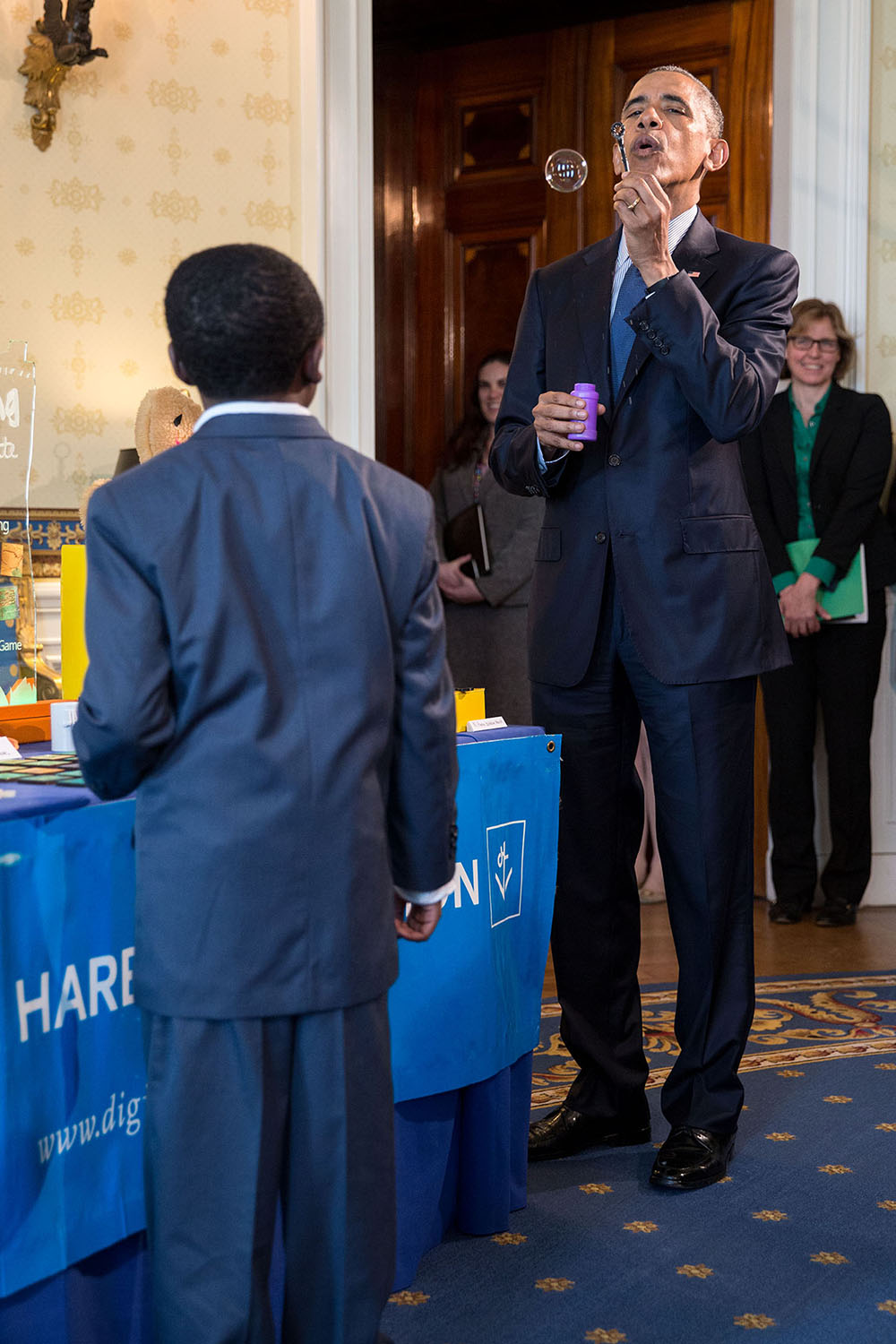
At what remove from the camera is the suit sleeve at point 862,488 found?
4125 mm

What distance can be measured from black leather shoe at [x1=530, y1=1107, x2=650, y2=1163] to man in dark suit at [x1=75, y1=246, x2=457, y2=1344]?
98cm

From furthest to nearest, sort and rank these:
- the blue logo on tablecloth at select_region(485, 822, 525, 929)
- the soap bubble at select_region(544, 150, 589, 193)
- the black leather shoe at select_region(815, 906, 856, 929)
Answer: the black leather shoe at select_region(815, 906, 856, 929) → the soap bubble at select_region(544, 150, 589, 193) → the blue logo on tablecloth at select_region(485, 822, 525, 929)

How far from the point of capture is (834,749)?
167 inches

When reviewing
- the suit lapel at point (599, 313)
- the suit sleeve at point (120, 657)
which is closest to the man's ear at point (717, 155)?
the suit lapel at point (599, 313)

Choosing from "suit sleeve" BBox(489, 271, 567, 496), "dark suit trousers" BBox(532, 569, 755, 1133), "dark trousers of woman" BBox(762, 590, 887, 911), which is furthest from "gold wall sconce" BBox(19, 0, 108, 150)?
"dark trousers of woman" BBox(762, 590, 887, 911)

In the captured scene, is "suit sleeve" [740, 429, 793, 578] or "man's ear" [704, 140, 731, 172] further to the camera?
"suit sleeve" [740, 429, 793, 578]

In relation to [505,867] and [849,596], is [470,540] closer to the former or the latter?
[849,596]

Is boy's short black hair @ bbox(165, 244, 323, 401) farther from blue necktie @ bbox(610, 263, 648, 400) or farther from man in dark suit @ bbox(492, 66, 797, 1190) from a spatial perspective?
blue necktie @ bbox(610, 263, 648, 400)

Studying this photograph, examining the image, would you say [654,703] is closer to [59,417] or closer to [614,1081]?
[614,1081]

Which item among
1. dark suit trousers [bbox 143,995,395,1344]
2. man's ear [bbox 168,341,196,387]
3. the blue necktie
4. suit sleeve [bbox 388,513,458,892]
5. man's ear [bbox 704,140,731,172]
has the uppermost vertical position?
man's ear [bbox 704,140,731,172]

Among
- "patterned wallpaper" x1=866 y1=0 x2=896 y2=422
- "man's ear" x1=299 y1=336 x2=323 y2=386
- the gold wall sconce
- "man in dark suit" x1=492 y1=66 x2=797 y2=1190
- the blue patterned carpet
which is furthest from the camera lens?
"patterned wallpaper" x1=866 y1=0 x2=896 y2=422

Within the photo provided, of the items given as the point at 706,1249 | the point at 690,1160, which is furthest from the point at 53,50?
the point at 706,1249

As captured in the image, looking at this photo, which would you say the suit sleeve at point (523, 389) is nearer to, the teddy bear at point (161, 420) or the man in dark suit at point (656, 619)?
the man in dark suit at point (656, 619)

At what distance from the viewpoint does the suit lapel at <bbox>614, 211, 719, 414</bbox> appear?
7.00 ft
